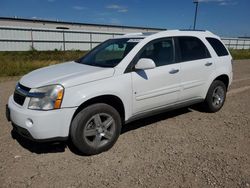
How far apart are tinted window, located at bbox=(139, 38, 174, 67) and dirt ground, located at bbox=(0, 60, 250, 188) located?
130 centimetres

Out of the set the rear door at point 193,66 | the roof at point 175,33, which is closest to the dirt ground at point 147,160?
the rear door at point 193,66

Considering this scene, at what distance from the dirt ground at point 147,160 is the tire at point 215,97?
578mm

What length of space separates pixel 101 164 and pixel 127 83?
125 cm

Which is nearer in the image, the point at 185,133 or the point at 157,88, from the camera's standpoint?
the point at 157,88

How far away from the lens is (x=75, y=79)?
3.20 meters

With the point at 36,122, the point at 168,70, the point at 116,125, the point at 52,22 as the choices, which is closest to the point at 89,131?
the point at 116,125

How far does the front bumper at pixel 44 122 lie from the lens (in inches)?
117

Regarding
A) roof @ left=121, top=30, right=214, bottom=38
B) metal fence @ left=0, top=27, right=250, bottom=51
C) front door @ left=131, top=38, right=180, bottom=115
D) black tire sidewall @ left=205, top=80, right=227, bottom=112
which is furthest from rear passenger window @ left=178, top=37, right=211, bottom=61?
metal fence @ left=0, top=27, right=250, bottom=51

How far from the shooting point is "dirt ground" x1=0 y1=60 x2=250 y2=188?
112 inches

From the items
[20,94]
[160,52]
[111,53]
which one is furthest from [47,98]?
[160,52]

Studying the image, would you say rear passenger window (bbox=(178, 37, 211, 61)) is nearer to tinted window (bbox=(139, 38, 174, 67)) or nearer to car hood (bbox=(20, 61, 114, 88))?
tinted window (bbox=(139, 38, 174, 67))

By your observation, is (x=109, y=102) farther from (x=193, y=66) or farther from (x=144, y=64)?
(x=193, y=66)

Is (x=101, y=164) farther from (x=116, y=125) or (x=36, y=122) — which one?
(x=36, y=122)

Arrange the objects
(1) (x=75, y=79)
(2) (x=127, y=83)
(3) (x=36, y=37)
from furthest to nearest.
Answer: (3) (x=36, y=37)
(2) (x=127, y=83)
(1) (x=75, y=79)
